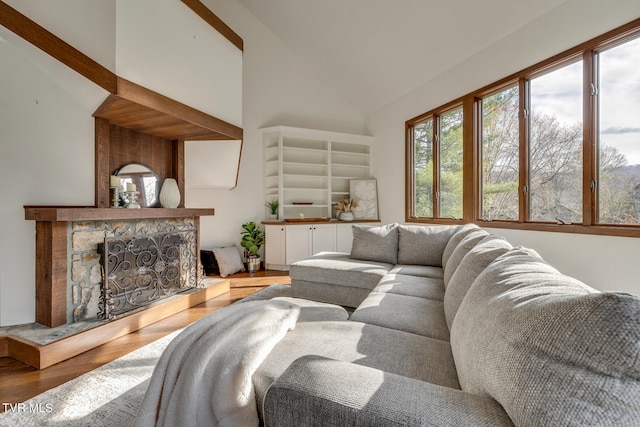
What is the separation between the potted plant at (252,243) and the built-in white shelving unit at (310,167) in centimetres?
50

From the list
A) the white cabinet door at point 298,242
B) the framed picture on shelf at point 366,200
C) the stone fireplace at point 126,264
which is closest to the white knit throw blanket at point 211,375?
the stone fireplace at point 126,264

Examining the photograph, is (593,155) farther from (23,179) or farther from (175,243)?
(23,179)

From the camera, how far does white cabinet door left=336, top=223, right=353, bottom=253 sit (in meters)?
5.18

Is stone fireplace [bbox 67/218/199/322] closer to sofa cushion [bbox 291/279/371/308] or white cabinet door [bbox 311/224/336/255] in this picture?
sofa cushion [bbox 291/279/371/308]

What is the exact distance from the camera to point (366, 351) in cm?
121

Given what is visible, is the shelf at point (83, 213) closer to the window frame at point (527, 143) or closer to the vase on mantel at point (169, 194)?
the vase on mantel at point (169, 194)

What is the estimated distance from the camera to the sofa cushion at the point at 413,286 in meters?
2.06

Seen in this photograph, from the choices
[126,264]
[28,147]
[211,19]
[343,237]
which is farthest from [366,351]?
[343,237]

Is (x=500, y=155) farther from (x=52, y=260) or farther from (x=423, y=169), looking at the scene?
(x=52, y=260)

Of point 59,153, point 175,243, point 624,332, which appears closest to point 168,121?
point 59,153

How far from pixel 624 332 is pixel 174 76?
314cm

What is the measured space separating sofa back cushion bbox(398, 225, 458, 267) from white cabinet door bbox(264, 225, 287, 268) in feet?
7.27

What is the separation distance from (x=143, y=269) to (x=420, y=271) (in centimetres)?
260

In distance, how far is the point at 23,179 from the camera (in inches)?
83.8
